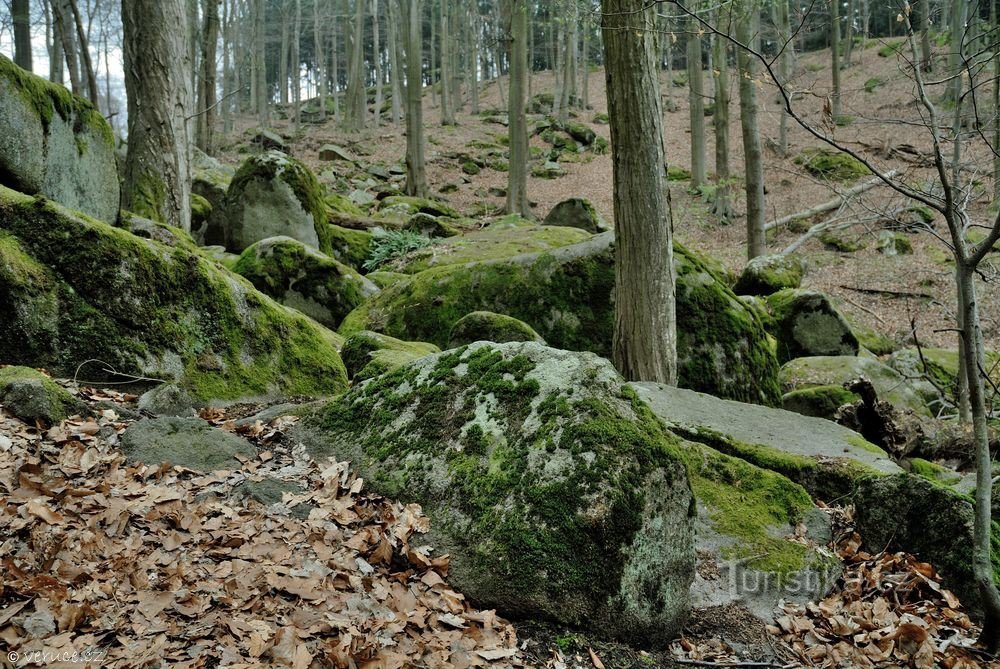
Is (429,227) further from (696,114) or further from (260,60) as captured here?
(260,60)

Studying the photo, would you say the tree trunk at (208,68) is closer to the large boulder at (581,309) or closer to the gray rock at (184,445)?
the large boulder at (581,309)

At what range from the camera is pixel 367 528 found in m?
3.52

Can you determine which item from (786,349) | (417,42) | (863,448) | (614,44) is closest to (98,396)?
(614,44)

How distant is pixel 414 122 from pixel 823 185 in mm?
16934

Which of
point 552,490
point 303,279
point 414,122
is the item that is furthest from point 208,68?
point 552,490

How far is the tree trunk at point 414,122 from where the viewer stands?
20281mm

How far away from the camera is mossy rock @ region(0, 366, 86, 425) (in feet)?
13.1

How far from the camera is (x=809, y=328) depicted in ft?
34.5

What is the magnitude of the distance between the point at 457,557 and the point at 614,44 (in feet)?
16.7

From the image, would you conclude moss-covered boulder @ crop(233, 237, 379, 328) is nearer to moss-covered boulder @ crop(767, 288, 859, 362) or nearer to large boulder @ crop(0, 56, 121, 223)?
large boulder @ crop(0, 56, 121, 223)

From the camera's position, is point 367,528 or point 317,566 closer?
point 317,566

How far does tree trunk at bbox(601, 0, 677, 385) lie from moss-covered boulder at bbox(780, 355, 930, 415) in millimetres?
3361

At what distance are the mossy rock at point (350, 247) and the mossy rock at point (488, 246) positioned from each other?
3.71 ft

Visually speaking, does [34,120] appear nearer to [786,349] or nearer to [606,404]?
[606,404]
